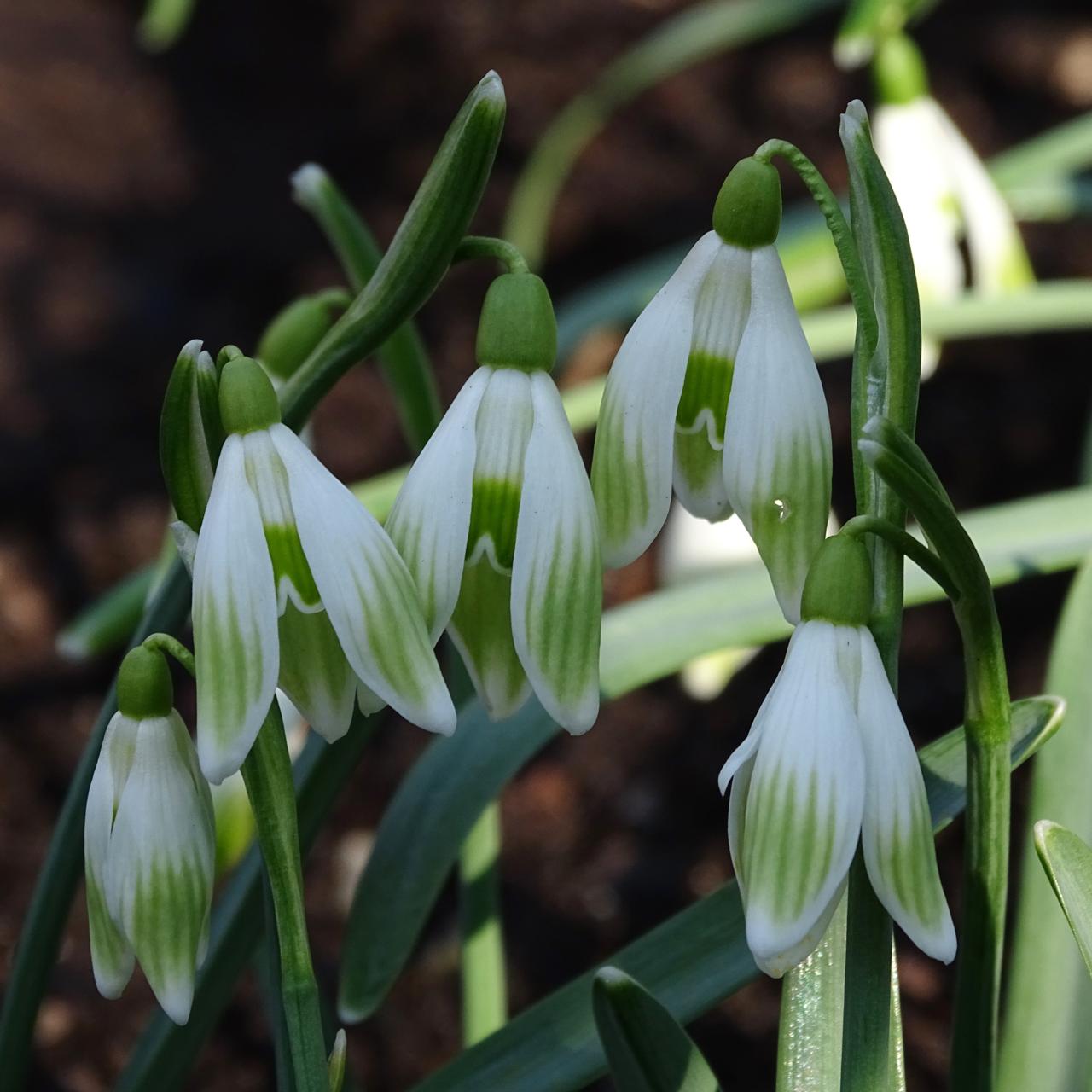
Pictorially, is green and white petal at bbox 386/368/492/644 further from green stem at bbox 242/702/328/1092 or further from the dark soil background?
the dark soil background

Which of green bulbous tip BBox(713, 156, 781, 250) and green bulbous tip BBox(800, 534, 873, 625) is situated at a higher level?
green bulbous tip BBox(713, 156, 781, 250)

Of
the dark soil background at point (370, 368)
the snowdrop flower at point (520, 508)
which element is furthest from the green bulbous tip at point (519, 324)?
the dark soil background at point (370, 368)

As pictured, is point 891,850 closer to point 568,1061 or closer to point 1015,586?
point 568,1061

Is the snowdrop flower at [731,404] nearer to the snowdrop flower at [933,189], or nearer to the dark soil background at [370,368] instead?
the snowdrop flower at [933,189]

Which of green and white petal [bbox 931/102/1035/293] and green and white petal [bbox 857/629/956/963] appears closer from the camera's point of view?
green and white petal [bbox 857/629/956/963]

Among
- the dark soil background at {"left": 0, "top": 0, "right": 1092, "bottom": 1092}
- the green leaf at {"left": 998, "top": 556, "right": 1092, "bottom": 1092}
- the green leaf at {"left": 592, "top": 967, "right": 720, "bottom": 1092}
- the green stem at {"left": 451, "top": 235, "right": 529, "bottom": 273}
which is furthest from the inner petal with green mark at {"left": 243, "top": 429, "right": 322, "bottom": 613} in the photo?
the dark soil background at {"left": 0, "top": 0, "right": 1092, "bottom": 1092}

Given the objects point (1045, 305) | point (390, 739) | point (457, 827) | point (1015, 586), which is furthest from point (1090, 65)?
point (457, 827)

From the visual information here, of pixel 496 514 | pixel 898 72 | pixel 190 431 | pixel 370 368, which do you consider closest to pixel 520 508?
pixel 496 514
